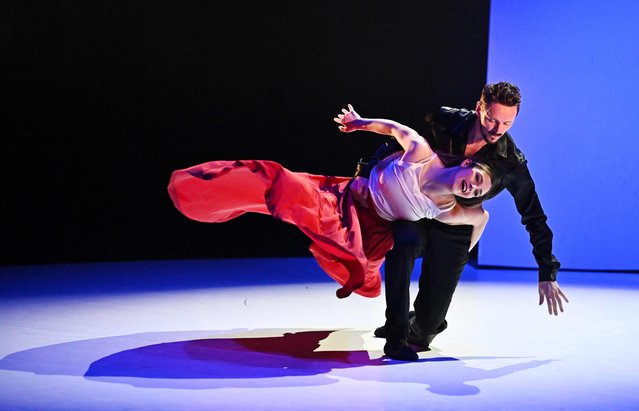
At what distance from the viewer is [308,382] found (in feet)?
9.00

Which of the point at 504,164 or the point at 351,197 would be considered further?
the point at 351,197

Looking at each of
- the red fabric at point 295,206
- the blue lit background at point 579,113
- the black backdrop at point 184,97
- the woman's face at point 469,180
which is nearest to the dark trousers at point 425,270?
the red fabric at point 295,206

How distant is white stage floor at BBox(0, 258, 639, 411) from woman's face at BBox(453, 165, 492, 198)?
64 cm

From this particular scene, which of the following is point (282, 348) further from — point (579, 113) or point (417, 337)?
point (579, 113)

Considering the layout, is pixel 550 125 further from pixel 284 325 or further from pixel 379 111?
pixel 284 325

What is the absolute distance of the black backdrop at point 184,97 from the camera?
17.0 ft

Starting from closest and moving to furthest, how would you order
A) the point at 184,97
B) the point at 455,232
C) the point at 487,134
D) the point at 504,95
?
the point at 504,95
the point at 487,134
the point at 455,232
the point at 184,97

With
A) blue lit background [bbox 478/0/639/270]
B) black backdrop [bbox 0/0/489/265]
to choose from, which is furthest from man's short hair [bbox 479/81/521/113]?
black backdrop [bbox 0/0/489/265]

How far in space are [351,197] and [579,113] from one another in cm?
293

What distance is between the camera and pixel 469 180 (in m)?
3.00

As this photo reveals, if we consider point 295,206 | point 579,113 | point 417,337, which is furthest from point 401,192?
point 579,113

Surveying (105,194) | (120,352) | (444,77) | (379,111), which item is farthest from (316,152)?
(120,352)

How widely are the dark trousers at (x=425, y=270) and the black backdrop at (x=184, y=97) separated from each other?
2799mm

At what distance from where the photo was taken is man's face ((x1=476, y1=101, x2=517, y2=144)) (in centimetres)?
293
